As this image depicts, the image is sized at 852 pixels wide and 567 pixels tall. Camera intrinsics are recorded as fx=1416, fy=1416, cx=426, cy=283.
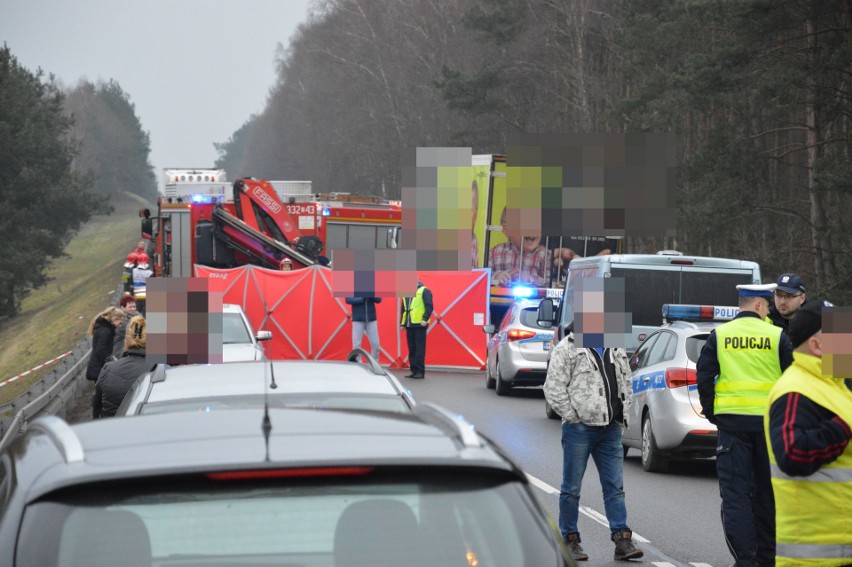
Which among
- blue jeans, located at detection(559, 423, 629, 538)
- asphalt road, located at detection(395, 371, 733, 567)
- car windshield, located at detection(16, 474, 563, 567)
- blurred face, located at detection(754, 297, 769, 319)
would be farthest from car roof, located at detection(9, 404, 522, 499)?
asphalt road, located at detection(395, 371, 733, 567)

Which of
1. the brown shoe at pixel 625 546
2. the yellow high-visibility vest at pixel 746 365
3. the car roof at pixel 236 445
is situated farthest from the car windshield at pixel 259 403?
the brown shoe at pixel 625 546

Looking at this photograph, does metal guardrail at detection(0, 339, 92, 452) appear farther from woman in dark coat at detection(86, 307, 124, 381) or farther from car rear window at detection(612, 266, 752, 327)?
car rear window at detection(612, 266, 752, 327)

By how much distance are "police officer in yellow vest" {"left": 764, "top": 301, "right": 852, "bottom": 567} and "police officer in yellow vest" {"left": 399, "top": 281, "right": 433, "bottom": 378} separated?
63.2 ft

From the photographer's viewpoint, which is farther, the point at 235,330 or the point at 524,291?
the point at 524,291

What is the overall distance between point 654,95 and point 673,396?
32902 millimetres

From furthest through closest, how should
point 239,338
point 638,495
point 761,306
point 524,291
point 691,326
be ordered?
point 524,291, point 239,338, point 691,326, point 638,495, point 761,306

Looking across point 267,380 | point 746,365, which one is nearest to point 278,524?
point 267,380

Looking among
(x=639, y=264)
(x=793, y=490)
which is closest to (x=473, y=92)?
(x=639, y=264)

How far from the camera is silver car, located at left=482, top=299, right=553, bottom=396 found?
72.1 ft

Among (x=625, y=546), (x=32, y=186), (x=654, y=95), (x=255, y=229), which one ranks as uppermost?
(x=654, y=95)

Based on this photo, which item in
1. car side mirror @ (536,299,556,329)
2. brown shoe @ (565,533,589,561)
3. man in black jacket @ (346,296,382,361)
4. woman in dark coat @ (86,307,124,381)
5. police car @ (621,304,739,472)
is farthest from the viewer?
man in black jacket @ (346,296,382,361)

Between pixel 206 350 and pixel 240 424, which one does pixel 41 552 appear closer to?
pixel 240 424

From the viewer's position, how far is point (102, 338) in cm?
1179

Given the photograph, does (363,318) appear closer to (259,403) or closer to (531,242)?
(531,242)
